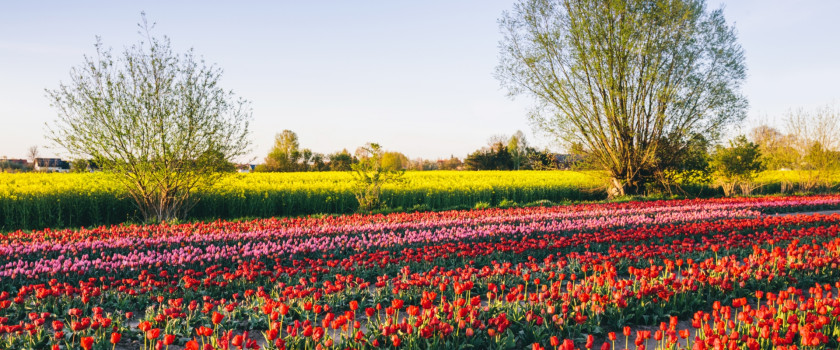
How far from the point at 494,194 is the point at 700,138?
10217 millimetres

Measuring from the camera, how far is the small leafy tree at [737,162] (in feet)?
75.4

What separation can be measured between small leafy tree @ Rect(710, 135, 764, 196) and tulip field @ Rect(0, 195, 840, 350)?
1492 centimetres

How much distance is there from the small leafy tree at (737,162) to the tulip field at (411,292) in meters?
14.9

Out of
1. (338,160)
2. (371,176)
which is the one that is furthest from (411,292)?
(338,160)

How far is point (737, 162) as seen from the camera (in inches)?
905

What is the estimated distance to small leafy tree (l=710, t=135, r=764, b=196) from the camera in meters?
23.0

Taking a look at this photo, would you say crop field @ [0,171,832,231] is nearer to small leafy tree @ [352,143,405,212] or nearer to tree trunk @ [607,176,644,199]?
small leafy tree @ [352,143,405,212]

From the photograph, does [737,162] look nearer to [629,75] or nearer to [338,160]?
[629,75]

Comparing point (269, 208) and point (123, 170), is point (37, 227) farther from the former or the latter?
point (269, 208)

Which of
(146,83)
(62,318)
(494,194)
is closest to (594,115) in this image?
(494,194)

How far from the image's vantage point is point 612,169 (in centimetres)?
2227

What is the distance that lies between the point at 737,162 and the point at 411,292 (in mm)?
23306

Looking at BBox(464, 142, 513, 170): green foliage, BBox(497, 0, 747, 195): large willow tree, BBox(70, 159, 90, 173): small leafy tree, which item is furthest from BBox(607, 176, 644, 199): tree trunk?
BBox(464, 142, 513, 170): green foliage

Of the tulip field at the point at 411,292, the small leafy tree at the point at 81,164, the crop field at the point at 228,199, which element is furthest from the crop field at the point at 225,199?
the tulip field at the point at 411,292
